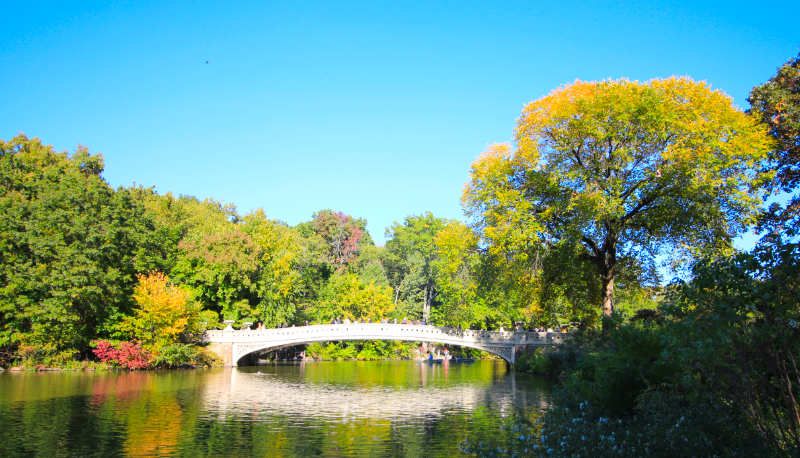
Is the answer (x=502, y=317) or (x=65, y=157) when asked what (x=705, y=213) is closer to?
(x=502, y=317)

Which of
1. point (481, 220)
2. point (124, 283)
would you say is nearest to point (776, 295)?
point (481, 220)

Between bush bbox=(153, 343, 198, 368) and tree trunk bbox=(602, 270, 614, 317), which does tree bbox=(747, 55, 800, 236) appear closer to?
tree trunk bbox=(602, 270, 614, 317)

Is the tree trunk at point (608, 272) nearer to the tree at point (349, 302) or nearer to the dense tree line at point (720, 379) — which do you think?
the dense tree line at point (720, 379)

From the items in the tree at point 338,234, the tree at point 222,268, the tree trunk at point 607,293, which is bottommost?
the tree trunk at point 607,293

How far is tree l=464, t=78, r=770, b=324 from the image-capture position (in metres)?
20.1

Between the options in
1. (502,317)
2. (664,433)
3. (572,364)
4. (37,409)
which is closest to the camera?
(664,433)

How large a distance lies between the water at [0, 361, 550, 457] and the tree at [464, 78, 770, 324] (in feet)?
20.6

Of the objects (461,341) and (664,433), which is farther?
(461,341)

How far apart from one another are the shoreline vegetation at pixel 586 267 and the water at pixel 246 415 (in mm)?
2081

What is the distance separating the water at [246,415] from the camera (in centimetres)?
1066

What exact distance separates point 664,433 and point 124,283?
30.4 meters

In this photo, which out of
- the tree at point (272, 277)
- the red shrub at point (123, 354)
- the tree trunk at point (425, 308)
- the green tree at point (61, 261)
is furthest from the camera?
the tree trunk at point (425, 308)

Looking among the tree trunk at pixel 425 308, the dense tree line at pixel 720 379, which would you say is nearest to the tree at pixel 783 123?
the dense tree line at pixel 720 379

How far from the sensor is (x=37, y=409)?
14.8m
